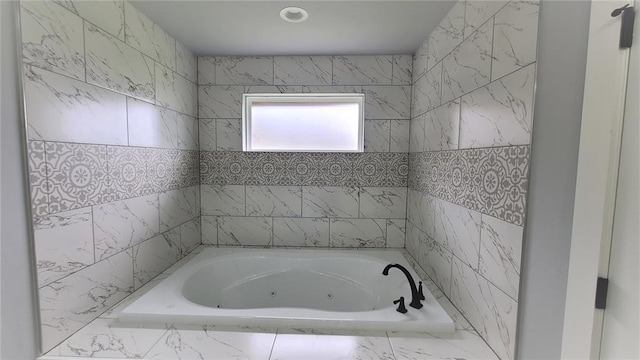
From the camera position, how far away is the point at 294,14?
1.55 meters

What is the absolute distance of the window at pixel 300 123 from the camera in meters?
2.29

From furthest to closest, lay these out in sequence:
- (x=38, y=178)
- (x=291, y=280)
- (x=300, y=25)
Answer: (x=291, y=280) < (x=300, y=25) < (x=38, y=178)

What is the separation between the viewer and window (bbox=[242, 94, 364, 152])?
7.50ft

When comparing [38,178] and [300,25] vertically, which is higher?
[300,25]

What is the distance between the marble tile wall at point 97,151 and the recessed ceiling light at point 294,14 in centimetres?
87

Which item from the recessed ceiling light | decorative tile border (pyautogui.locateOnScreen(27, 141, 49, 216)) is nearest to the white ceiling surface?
the recessed ceiling light

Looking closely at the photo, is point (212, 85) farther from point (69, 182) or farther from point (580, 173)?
point (580, 173)

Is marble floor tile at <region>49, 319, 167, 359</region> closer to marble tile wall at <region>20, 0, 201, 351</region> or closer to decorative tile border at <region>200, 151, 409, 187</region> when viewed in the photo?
marble tile wall at <region>20, 0, 201, 351</region>

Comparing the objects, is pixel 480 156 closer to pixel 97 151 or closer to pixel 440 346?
pixel 440 346

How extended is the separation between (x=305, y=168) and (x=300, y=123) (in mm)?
416

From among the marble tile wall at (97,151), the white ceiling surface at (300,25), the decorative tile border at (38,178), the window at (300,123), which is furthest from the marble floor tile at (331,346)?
the white ceiling surface at (300,25)

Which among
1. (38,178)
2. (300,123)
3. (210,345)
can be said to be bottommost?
(210,345)

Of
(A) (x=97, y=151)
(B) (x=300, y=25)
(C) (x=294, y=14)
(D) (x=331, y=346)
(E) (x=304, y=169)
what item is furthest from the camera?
(E) (x=304, y=169)

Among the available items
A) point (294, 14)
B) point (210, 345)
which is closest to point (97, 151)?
point (210, 345)
